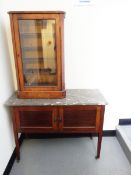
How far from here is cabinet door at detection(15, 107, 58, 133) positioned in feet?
5.57

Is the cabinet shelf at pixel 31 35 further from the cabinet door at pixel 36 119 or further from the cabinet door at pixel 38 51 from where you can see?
the cabinet door at pixel 36 119

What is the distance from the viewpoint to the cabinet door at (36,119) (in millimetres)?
1696

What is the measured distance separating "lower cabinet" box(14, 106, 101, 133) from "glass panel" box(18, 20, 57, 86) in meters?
0.31

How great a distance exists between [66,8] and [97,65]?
2.54 feet

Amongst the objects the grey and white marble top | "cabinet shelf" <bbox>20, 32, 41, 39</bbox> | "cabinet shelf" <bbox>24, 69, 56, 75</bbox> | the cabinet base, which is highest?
"cabinet shelf" <bbox>20, 32, 41, 39</bbox>

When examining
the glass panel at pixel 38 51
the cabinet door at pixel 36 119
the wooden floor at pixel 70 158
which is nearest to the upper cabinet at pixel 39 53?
the glass panel at pixel 38 51

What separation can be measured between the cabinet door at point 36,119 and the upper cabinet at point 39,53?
16 centimetres

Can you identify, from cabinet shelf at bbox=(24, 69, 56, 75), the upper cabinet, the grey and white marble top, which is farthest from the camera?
cabinet shelf at bbox=(24, 69, 56, 75)

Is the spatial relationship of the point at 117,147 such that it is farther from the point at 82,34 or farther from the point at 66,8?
the point at 66,8

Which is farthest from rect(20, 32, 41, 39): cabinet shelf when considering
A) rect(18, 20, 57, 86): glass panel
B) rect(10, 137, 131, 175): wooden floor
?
rect(10, 137, 131, 175): wooden floor

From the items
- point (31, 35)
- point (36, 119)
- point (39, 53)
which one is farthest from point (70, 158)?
point (31, 35)

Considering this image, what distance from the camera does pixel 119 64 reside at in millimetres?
2006

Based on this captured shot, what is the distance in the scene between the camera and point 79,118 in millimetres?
1756

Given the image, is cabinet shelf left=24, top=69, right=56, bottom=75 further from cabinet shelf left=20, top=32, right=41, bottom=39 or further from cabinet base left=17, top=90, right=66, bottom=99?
cabinet shelf left=20, top=32, right=41, bottom=39
